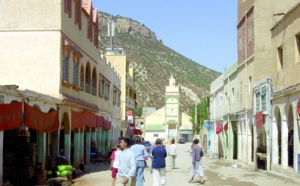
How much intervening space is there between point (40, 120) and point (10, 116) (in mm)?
2665

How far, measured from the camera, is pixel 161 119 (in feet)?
333

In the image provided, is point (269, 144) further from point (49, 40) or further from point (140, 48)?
point (140, 48)

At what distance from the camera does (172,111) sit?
327 feet

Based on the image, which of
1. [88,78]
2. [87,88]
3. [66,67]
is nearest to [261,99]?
[87,88]

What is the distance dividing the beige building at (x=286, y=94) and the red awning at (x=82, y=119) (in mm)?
8908

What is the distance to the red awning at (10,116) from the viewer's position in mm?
13468

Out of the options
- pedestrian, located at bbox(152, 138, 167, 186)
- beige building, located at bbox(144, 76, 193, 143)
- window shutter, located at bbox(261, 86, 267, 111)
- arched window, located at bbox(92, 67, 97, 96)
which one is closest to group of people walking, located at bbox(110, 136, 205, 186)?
pedestrian, located at bbox(152, 138, 167, 186)

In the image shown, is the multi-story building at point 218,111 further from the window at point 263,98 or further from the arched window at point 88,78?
the arched window at point 88,78

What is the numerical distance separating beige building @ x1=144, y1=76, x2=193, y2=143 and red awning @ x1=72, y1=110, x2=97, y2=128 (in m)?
71.5

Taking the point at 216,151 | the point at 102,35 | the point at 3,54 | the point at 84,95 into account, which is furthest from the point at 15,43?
the point at 102,35

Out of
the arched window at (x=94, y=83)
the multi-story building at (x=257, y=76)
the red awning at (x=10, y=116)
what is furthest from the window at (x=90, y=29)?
the red awning at (x=10, y=116)

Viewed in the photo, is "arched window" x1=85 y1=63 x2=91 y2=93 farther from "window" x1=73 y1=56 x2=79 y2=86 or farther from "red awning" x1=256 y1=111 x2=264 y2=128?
"red awning" x1=256 y1=111 x2=264 y2=128

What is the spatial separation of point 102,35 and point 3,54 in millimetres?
152449

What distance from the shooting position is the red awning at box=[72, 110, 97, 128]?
22750mm
